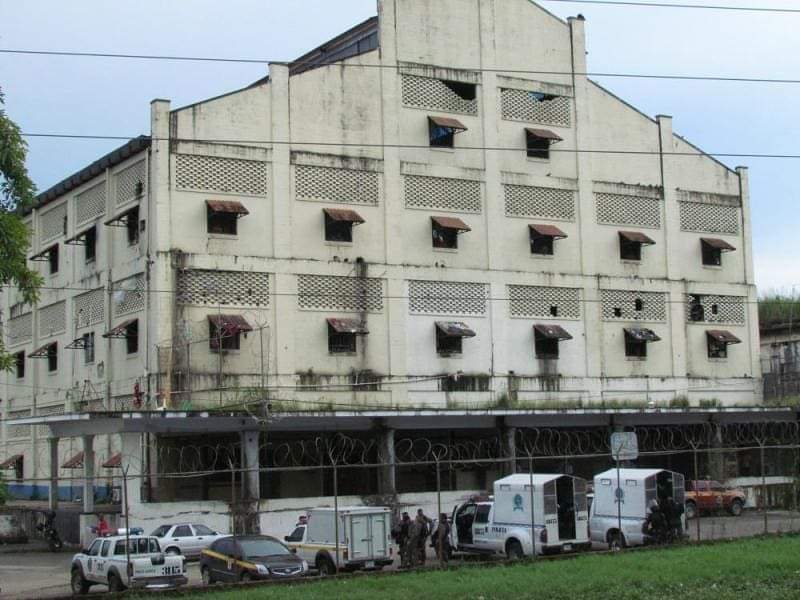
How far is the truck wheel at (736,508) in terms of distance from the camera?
4734 centimetres

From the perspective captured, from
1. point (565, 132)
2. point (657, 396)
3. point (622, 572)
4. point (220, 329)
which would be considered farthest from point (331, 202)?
point (622, 572)

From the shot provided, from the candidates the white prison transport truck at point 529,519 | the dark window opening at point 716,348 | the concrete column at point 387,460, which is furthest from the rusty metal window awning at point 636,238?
the white prison transport truck at point 529,519

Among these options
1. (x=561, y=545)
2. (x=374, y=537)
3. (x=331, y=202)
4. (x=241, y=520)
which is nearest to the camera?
(x=374, y=537)

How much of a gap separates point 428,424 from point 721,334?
17175 mm

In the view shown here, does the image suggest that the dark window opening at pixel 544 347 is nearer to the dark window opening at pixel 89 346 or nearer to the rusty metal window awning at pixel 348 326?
the rusty metal window awning at pixel 348 326

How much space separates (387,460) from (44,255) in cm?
2050

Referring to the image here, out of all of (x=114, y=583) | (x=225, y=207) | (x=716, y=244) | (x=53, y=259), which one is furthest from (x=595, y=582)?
(x=53, y=259)

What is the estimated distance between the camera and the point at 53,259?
54781mm

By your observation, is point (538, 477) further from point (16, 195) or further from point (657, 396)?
point (657, 396)

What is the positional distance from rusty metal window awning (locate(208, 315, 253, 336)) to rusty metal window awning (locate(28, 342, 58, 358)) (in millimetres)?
12903

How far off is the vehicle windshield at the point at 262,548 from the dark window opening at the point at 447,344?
2143 centimetres

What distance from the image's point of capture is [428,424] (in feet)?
151

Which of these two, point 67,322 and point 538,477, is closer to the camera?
point 538,477

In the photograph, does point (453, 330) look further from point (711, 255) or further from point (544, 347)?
point (711, 255)
